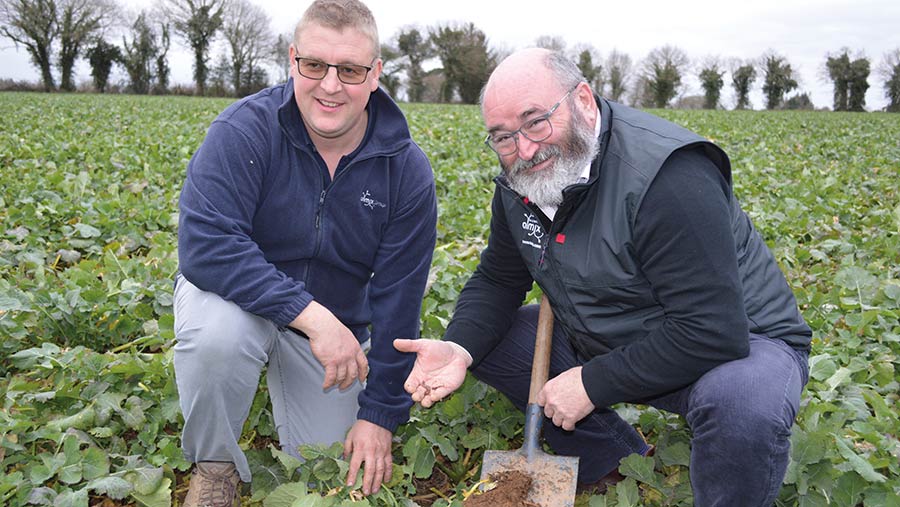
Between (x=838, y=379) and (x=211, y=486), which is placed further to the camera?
(x=838, y=379)

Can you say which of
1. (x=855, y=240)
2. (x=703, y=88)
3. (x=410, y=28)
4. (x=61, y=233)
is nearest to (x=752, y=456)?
(x=855, y=240)

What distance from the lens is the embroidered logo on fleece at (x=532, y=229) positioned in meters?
2.30

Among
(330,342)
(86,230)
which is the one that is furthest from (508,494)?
(86,230)

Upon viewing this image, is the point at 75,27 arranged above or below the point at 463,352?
above

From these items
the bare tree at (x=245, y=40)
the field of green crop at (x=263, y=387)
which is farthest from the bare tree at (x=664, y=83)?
the field of green crop at (x=263, y=387)

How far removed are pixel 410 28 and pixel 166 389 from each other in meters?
59.0

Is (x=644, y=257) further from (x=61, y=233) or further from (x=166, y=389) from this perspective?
(x=61, y=233)

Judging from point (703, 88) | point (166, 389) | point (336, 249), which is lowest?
point (166, 389)

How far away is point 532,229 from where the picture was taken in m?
2.32

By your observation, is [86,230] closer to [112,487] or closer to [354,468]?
[112,487]

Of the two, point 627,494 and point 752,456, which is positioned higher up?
point 752,456

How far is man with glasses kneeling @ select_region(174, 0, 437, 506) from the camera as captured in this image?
2.15 m

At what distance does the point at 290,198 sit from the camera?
238 cm

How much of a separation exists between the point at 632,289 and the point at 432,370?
0.70m
